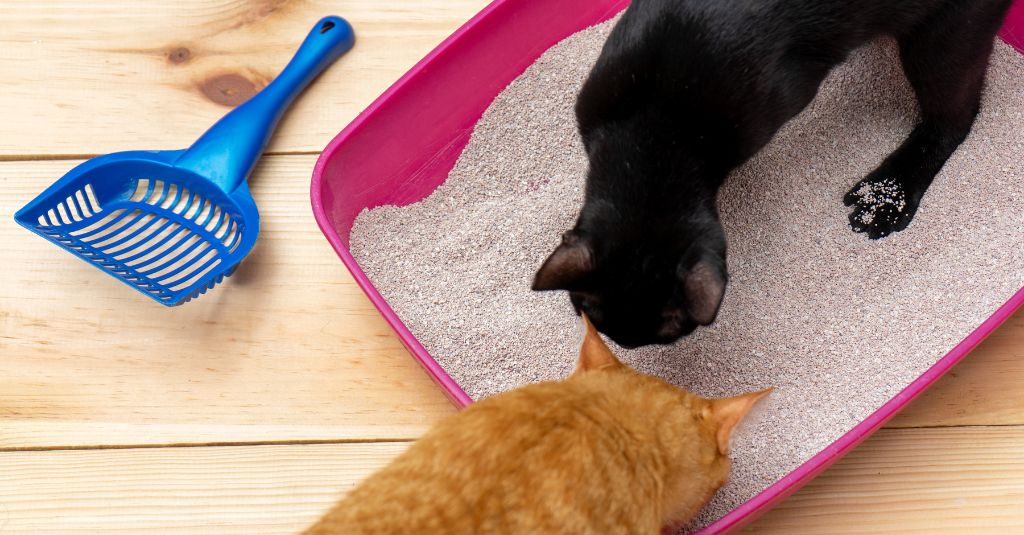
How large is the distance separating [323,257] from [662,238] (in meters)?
0.45

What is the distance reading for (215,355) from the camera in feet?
3.36

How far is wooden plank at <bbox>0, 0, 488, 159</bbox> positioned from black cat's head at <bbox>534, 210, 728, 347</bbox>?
450 mm

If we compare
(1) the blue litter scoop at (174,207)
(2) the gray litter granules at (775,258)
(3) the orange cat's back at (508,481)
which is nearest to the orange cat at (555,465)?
(3) the orange cat's back at (508,481)

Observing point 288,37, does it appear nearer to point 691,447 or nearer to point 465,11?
point 465,11

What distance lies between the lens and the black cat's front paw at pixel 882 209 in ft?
3.37

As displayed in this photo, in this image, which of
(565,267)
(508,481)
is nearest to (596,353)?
(565,267)

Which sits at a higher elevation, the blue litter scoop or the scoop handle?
the scoop handle

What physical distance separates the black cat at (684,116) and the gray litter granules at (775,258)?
126 mm

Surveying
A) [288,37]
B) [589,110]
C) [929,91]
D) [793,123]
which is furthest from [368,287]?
[929,91]

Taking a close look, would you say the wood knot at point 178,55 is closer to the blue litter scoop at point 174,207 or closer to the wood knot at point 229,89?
the wood knot at point 229,89

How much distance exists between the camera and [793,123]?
1.10 meters

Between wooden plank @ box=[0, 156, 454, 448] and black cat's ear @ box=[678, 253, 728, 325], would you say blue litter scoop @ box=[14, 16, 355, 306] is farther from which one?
black cat's ear @ box=[678, 253, 728, 325]

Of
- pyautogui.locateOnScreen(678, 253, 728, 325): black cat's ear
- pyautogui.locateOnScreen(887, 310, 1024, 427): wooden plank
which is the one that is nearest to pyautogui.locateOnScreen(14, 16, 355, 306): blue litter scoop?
pyautogui.locateOnScreen(678, 253, 728, 325): black cat's ear

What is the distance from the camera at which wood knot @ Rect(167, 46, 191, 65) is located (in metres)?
1.16
